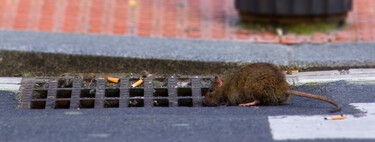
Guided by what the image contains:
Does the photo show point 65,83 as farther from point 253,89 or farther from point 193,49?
point 253,89

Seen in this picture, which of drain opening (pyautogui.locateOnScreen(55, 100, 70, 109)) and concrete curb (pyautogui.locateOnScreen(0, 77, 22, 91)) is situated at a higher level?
concrete curb (pyautogui.locateOnScreen(0, 77, 22, 91))

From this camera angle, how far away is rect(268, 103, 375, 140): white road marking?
3857 mm

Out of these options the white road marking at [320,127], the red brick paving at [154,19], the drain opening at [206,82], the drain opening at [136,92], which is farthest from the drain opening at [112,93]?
the red brick paving at [154,19]

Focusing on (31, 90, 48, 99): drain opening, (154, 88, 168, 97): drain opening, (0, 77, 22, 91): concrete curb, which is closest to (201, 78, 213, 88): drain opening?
(154, 88, 168, 97): drain opening

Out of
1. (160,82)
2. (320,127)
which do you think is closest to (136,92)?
(160,82)

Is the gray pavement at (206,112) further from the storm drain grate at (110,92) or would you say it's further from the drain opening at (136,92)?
the drain opening at (136,92)

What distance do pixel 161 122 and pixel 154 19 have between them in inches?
177

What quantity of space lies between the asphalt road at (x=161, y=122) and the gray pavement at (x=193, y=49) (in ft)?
3.32

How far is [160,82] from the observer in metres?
5.49

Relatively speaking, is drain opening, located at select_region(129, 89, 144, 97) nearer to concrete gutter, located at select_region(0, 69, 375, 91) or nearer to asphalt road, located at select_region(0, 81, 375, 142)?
asphalt road, located at select_region(0, 81, 375, 142)

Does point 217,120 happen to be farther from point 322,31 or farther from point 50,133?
point 322,31

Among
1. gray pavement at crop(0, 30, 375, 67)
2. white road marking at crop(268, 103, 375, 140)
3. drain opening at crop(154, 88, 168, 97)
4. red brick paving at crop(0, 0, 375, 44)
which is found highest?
red brick paving at crop(0, 0, 375, 44)

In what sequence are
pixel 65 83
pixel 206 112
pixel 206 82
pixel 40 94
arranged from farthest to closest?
pixel 206 82
pixel 65 83
pixel 40 94
pixel 206 112

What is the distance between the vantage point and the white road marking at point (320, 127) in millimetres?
3857
